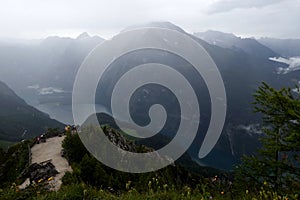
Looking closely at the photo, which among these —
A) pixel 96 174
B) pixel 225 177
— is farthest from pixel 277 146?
pixel 96 174

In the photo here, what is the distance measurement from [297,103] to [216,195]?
22.1 ft

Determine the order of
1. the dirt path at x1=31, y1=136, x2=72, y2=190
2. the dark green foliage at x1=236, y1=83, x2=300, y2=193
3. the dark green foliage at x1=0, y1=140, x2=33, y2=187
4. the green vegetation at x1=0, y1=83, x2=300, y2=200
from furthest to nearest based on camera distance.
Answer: the dark green foliage at x1=0, y1=140, x2=33, y2=187
the dirt path at x1=31, y1=136, x2=72, y2=190
the dark green foliage at x1=236, y1=83, x2=300, y2=193
the green vegetation at x1=0, y1=83, x2=300, y2=200

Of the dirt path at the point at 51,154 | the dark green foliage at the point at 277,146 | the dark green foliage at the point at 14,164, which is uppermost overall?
the dark green foliage at the point at 277,146

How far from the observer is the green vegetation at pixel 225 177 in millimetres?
7215

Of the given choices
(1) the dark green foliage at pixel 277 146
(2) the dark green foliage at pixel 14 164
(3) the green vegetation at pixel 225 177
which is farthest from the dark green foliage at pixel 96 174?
(2) the dark green foliage at pixel 14 164

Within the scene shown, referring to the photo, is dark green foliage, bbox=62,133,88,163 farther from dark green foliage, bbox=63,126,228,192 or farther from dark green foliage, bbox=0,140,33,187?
dark green foliage, bbox=0,140,33,187

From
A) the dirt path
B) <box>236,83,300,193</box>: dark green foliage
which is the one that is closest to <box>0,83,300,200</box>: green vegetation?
<box>236,83,300,193</box>: dark green foliage

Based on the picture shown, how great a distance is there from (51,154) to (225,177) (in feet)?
47.9

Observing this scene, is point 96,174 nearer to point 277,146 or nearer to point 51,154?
point 51,154

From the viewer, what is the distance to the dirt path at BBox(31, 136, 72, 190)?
19.2 metres

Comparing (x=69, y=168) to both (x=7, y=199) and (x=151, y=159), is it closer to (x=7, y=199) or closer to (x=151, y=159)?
(x=151, y=159)

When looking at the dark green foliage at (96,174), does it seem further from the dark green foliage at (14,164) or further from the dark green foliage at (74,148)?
the dark green foliage at (14,164)

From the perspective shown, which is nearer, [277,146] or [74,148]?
[277,146]

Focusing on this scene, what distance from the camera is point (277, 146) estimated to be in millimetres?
14562
